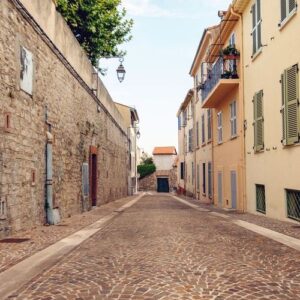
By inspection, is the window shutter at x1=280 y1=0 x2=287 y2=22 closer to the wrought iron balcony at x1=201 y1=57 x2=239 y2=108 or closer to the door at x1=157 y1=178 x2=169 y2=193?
the wrought iron balcony at x1=201 y1=57 x2=239 y2=108

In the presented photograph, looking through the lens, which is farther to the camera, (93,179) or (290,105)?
(93,179)

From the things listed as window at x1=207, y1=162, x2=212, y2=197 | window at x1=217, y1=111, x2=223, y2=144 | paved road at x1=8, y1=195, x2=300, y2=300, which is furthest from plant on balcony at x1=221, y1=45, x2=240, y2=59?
paved road at x1=8, y1=195, x2=300, y2=300

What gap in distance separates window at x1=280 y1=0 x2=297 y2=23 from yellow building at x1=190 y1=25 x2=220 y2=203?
902 centimetres

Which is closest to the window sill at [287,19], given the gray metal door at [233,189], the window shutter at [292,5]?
the window shutter at [292,5]

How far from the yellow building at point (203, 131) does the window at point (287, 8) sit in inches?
355

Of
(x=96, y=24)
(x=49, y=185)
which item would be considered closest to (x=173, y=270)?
(x=49, y=185)

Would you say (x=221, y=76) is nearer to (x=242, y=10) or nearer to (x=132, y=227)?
(x=242, y=10)

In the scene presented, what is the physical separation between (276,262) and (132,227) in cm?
453

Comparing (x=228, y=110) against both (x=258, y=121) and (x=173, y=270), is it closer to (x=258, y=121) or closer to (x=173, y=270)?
(x=258, y=121)

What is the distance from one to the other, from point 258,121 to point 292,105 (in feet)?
9.46

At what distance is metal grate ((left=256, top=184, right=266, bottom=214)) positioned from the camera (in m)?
12.9

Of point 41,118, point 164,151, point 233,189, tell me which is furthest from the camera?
point 164,151

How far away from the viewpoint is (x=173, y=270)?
4.93m

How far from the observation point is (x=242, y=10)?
587 inches
